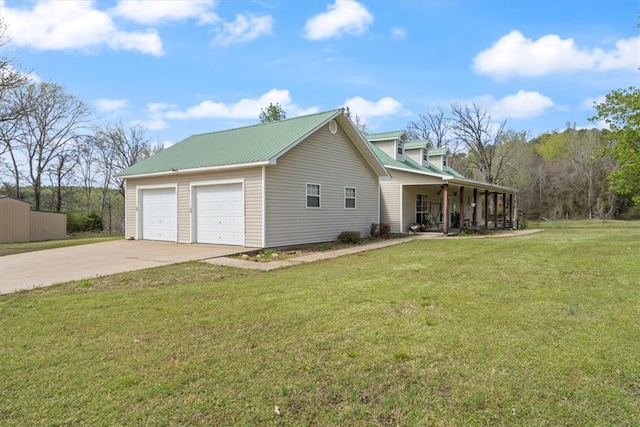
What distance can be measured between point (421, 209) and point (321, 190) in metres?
9.99

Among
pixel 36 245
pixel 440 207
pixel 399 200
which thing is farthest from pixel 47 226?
pixel 440 207

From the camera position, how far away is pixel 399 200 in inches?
818

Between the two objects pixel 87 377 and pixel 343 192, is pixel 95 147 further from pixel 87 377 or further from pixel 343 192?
pixel 87 377

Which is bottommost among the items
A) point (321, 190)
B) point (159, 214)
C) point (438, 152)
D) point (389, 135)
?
point (159, 214)

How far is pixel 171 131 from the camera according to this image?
124ft

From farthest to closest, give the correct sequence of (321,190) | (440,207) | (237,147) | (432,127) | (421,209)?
(432,127)
(440,207)
(421,209)
(321,190)
(237,147)

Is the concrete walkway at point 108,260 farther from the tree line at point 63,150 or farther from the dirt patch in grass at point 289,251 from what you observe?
the tree line at point 63,150

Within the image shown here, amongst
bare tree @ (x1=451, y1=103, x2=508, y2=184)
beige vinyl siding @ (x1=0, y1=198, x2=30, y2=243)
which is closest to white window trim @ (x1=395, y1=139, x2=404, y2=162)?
bare tree @ (x1=451, y1=103, x2=508, y2=184)

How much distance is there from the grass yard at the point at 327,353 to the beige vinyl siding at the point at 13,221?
18.4 meters

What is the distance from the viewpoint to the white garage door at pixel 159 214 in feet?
50.4

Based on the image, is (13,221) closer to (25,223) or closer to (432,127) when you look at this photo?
(25,223)

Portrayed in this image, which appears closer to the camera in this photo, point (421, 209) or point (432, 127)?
point (421, 209)

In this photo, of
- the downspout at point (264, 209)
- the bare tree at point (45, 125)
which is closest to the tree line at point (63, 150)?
the bare tree at point (45, 125)

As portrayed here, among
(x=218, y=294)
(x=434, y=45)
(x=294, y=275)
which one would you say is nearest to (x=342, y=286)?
(x=294, y=275)
